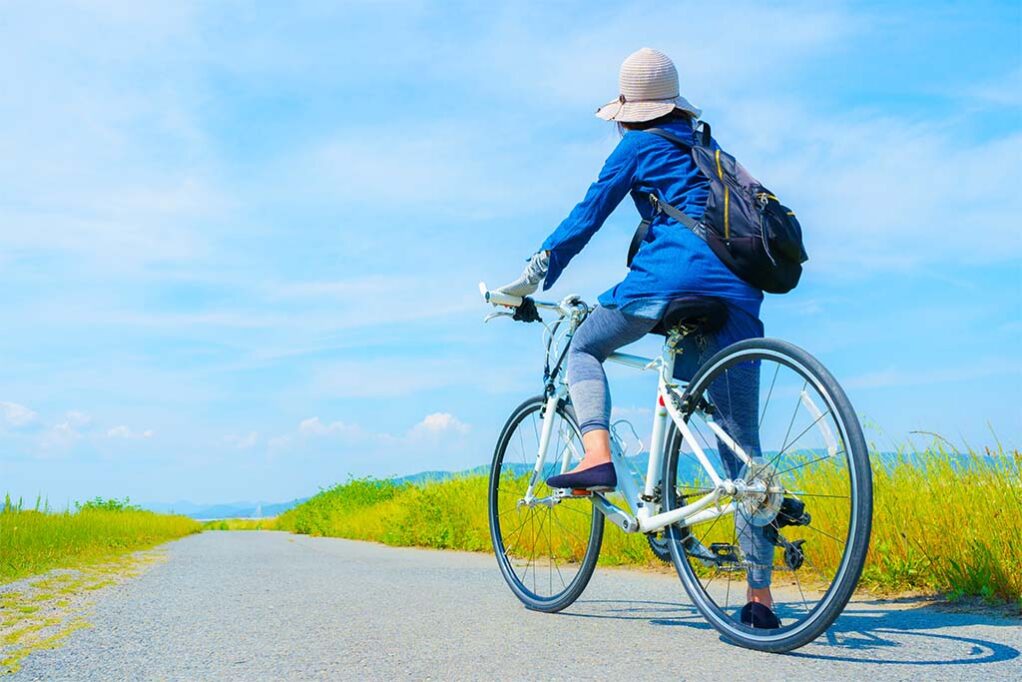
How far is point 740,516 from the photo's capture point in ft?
11.5

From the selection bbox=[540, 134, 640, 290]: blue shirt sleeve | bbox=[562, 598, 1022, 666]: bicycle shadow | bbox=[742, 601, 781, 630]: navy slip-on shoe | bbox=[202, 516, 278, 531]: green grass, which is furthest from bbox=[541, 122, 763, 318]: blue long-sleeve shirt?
bbox=[202, 516, 278, 531]: green grass

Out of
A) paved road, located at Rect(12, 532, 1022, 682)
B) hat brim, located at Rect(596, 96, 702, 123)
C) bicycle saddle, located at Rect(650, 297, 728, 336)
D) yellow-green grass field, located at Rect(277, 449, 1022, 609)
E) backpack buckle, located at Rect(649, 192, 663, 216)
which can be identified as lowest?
paved road, located at Rect(12, 532, 1022, 682)

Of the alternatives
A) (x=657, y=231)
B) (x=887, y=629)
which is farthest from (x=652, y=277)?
(x=887, y=629)

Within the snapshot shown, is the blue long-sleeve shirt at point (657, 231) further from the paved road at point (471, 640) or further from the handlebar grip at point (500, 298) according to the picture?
the paved road at point (471, 640)

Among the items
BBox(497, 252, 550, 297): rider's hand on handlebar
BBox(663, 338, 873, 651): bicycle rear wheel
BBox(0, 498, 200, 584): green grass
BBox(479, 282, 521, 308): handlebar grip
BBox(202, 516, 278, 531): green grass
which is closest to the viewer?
BBox(663, 338, 873, 651): bicycle rear wheel

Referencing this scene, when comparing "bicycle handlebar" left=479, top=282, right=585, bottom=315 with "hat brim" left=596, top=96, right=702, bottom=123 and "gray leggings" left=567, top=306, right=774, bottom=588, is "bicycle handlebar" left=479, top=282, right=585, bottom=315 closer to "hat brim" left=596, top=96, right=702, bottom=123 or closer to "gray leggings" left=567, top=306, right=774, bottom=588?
"gray leggings" left=567, top=306, right=774, bottom=588

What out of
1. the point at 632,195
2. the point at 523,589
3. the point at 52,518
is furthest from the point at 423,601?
the point at 52,518

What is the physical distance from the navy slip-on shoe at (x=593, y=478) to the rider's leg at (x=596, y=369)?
0.10 feet

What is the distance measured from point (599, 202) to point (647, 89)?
567 mm

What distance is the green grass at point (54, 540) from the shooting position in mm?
8016

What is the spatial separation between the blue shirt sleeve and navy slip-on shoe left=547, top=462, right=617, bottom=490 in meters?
0.99

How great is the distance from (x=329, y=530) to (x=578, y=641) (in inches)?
734

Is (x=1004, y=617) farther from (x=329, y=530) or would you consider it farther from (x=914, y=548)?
(x=329, y=530)

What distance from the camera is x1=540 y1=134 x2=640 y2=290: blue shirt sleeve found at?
152 inches
